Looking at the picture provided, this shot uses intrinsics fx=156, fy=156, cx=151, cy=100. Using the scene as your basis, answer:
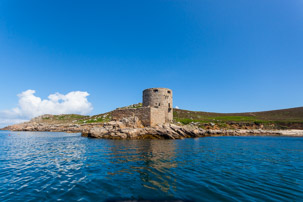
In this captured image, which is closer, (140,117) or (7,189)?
(7,189)

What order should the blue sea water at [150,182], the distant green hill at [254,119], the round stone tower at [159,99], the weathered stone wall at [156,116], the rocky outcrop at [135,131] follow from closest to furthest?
the blue sea water at [150,182]
the rocky outcrop at [135,131]
the weathered stone wall at [156,116]
the round stone tower at [159,99]
the distant green hill at [254,119]

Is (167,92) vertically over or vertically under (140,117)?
over

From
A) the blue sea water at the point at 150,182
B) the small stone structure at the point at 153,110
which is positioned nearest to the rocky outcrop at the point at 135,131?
the small stone structure at the point at 153,110

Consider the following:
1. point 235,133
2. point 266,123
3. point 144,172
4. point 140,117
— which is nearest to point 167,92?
point 140,117

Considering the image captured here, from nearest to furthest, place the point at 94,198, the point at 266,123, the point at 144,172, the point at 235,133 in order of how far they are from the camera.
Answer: the point at 94,198, the point at 144,172, the point at 235,133, the point at 266,123

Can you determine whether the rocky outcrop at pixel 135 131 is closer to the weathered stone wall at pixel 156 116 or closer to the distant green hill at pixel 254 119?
the weathered stone wall at pixel 156 116

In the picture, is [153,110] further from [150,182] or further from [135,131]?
[150,182]

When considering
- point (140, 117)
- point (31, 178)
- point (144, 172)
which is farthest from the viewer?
point (140, 117)

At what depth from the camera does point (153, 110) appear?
29.1 metres

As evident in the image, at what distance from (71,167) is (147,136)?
17663 mm

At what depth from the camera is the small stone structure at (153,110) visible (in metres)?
28.8

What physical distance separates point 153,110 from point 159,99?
14.4 feet

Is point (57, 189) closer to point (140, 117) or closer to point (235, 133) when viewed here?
point (140, 117)

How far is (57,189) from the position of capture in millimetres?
6168
